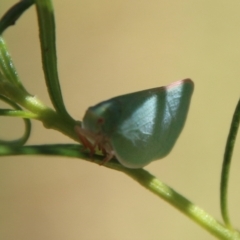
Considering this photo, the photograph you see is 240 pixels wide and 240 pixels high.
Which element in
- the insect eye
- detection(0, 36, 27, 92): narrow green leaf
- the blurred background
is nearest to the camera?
the insect eye

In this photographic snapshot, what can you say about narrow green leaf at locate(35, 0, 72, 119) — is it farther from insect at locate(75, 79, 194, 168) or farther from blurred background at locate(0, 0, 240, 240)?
blurred background at locate(0, 0, 240, 240)

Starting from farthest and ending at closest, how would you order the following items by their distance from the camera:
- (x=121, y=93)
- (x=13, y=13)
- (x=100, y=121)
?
(x=121, y=93)
(x=13, y=13)
(x=100, y=121)

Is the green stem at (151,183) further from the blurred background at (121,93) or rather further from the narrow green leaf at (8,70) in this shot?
the blurred background at (121,93)

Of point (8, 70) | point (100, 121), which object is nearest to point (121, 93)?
point (8, 70)

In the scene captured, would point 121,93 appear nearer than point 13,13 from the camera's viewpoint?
No

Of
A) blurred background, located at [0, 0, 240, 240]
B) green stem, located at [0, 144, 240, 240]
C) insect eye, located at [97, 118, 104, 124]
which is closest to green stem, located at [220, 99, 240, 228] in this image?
green stem, located at [0, 144, 240, 240]

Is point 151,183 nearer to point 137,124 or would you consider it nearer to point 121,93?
point 137,124
